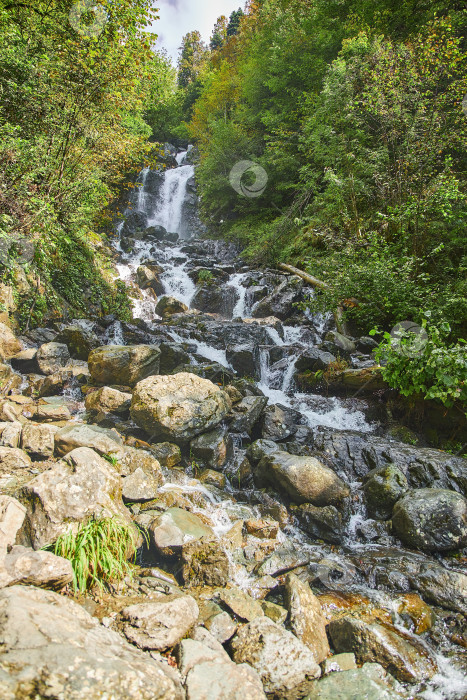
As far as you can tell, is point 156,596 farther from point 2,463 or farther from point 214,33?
point 214,33

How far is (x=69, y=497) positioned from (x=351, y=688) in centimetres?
296

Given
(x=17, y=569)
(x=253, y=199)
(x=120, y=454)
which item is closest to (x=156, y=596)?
(x=17, y=569)

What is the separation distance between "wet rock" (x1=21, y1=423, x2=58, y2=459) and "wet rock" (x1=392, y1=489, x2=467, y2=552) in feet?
17.0

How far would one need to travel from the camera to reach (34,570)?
2586mm

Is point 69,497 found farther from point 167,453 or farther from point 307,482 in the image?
point 307,482

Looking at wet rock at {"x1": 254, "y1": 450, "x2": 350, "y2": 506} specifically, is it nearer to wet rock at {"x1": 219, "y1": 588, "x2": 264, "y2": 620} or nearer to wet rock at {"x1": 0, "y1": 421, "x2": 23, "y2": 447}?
wet rock at {"x1": 219, "y1": 588, "x2": 264, "y2": 620}

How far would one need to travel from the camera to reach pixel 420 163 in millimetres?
9438

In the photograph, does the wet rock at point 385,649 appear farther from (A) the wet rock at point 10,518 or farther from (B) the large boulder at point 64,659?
(A) the wet rock at point 10,518

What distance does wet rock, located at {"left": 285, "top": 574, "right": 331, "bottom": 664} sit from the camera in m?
3.13

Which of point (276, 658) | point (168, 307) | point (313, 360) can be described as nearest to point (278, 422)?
point (313, 360)

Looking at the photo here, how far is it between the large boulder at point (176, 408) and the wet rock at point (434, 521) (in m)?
3.48

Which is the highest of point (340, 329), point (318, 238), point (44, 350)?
point (318, 238)

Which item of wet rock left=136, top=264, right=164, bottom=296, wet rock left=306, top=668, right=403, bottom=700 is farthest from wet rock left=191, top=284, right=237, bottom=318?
Result: wet rock left=306, top=668, right=403, bottom=700

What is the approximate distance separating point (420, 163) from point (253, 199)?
1267 cm
